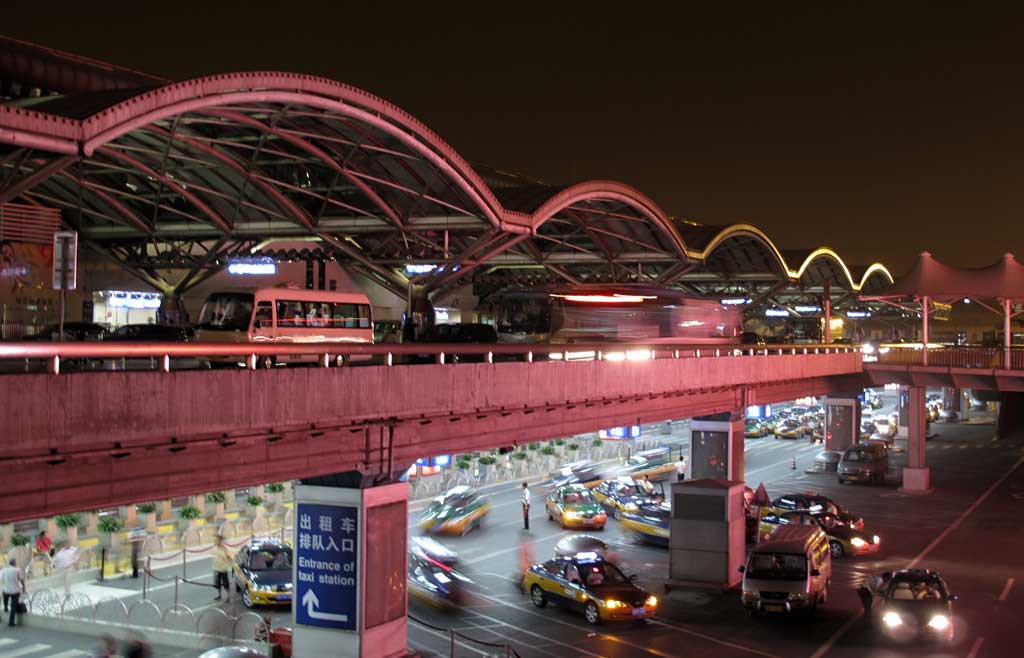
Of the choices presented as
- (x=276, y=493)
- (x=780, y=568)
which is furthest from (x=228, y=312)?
(x=780, y=568)

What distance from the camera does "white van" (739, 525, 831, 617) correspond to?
76.3ft

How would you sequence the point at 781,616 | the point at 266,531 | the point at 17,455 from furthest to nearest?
the point at 266,531, the point at 781,616, the point at 17,455

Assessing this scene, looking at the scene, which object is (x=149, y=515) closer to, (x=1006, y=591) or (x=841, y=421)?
(x=1006, y=591)

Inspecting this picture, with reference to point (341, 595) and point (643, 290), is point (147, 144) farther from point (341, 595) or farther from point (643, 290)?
point (341, 595)

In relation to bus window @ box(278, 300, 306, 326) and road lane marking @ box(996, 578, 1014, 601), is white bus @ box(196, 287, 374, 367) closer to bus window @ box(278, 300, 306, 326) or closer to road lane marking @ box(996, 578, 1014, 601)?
bus window @ box(278, 300, 306, 326)

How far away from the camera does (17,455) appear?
9945mm

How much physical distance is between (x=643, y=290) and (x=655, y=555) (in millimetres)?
10025

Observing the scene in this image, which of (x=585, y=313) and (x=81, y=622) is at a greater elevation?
(x=585, y=313)

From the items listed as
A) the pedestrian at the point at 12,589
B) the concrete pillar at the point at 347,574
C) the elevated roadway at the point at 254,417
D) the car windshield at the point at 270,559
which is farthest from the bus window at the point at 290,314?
the concrete pillar at the point at 347,574

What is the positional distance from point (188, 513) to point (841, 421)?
138ft

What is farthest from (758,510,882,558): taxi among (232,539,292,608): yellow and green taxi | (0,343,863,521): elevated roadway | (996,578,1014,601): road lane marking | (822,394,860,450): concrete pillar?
(822,394,860,450): concrete pillar

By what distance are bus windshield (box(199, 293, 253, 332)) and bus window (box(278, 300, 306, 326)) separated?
2.96 feet

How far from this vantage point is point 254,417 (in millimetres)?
12664

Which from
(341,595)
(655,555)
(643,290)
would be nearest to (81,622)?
(341,595)
